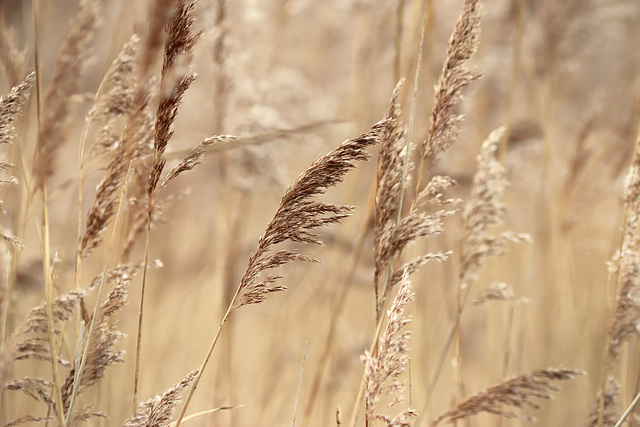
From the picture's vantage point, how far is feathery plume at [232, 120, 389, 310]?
0.62 metres

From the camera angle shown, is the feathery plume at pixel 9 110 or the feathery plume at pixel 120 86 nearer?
the feathery plume at pixel 9 110

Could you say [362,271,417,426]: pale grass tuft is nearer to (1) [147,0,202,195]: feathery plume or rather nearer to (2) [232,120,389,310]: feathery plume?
(2) [232,120,389,310]: feathery plume

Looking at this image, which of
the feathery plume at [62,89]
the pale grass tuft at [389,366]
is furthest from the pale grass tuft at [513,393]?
the feathery plume at [62,89]

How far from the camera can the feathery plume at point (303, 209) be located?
0.62 m

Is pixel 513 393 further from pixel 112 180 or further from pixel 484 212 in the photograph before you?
pixel 112 180

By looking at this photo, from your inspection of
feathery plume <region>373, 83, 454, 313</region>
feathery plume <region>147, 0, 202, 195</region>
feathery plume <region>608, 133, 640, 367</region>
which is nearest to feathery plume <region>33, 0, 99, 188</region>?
feathery plume <region>147, 0, 202, 195</region>

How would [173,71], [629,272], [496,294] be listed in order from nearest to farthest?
[173,71] → [629,272] → [496,294]

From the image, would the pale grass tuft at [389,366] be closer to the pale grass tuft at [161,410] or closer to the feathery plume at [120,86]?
the pale grass tuft at [161,410]

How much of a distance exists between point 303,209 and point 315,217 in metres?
0.03

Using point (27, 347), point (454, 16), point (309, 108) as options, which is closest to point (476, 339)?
point (309, 108)

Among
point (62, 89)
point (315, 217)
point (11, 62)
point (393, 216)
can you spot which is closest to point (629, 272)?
point (393, 216)

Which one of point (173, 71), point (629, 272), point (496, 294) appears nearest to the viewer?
point (173, 71)

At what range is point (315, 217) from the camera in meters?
0.66

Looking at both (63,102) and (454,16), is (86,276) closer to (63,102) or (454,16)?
(63,102)
